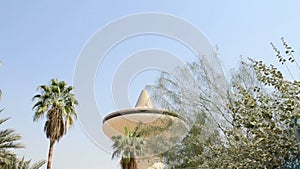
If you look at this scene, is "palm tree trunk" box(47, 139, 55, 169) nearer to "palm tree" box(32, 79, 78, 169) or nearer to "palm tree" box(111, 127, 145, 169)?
"palm tree" box(32, 79, 78, 169)

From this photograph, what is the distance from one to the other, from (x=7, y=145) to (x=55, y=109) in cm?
437

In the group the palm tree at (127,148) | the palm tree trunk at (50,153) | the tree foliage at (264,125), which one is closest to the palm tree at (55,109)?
the palm tree trunk at (50,153)

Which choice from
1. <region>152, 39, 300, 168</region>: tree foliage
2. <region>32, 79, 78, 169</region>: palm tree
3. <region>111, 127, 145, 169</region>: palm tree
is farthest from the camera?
<region>111, 127, 145, 169</region>: palm tree

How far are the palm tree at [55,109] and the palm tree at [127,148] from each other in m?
4.49

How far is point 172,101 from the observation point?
1086 cm

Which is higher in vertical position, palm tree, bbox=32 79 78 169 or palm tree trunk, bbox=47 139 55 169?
palm tree, bbox=32 79 78 169

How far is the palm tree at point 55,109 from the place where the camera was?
20.3m

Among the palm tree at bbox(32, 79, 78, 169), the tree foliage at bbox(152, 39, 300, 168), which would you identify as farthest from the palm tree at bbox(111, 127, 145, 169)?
the tree foliage at bbox(152, 39, 300, 168)

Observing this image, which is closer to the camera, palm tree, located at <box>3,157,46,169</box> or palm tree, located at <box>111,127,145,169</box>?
palm tree, located at <box>3,157,46,169</box>

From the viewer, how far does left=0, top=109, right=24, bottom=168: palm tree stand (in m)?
16.3

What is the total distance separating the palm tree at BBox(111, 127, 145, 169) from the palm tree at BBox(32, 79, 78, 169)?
4.49 metres

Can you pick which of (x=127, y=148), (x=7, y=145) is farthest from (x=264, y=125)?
(x=127, y=148)

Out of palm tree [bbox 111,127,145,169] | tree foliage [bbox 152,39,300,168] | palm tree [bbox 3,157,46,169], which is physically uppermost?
palm tree [bbox 111,127,145,169]

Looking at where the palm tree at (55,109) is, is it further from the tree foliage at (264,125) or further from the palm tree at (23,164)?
the tree foliage at (264,125)
